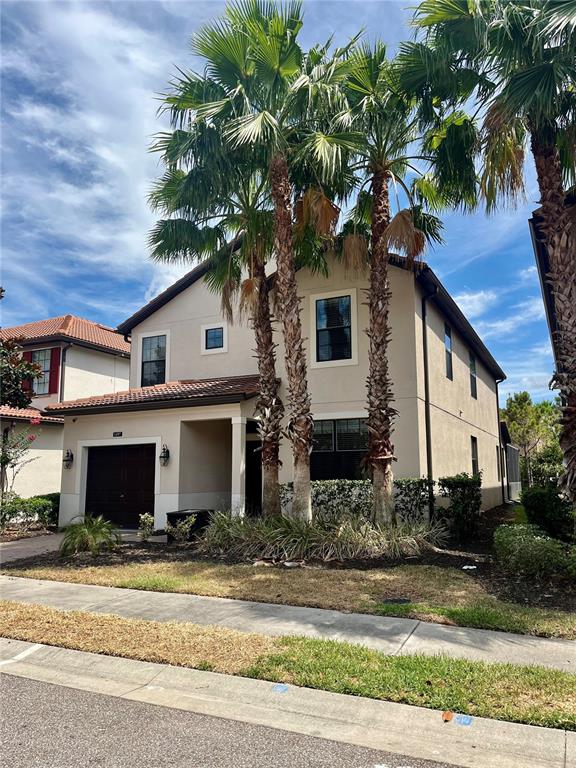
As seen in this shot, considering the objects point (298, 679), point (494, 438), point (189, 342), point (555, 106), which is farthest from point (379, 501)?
point (494, 438)

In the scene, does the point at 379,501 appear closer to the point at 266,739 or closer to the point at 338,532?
the point at 338,532

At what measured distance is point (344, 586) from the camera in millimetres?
8453

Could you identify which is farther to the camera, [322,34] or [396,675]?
[322,34]

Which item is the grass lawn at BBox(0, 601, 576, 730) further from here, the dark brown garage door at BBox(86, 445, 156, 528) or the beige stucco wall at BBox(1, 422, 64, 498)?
the beige stucco wall at BBox(1, 422, 64, 498)

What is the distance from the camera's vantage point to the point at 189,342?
1817 centimetres

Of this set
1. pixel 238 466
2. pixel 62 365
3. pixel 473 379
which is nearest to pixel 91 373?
pixel 62 365

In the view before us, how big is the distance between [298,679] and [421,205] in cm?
1196

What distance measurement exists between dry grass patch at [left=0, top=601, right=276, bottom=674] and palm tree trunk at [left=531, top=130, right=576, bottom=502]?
5.95 m

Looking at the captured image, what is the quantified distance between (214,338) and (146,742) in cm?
1447

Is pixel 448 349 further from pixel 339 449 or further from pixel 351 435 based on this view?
pixel 339 449

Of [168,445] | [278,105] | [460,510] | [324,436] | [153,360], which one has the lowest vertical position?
[460,510]

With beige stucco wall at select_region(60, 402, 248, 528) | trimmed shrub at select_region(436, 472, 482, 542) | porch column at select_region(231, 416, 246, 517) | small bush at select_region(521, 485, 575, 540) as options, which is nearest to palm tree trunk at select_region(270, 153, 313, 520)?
porch column at select_region(231, 416, 246, 517)

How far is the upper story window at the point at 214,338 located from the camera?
17578mm

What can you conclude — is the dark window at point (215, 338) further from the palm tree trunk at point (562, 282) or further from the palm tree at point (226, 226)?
the palm tree trunk at point (562, 282)
